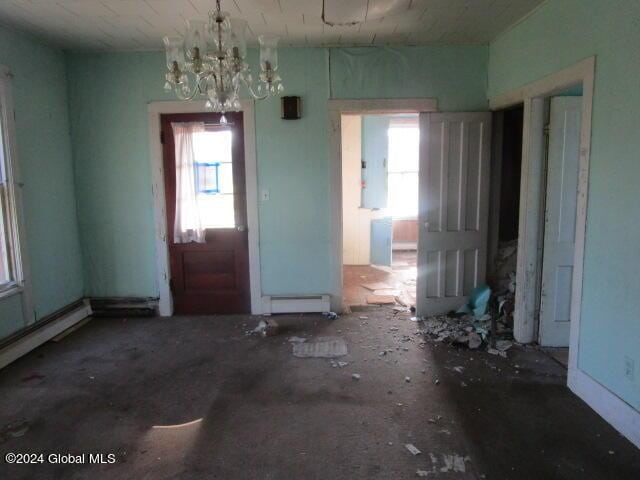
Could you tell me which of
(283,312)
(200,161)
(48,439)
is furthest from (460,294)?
(48,439)

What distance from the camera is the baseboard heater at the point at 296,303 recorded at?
14.9ft

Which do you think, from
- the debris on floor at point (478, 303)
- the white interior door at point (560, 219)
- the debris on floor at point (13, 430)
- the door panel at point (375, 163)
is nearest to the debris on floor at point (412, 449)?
the white interior door at point (560, 219)

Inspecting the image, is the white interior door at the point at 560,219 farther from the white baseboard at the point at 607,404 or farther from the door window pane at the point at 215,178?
the door window pane at the point at 215,178

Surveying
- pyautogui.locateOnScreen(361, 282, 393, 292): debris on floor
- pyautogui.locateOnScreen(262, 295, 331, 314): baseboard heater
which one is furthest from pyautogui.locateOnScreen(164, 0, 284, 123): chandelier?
pyautogui.locateOnScreen(361, 282, 393, 292): debris on floor

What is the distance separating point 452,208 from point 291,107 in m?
1.86

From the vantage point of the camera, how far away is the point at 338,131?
14.2ft

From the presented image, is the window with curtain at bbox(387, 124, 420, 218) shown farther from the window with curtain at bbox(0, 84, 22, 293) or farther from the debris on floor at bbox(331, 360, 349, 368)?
the window with curtain at bbox(0, 84, 22, 293)

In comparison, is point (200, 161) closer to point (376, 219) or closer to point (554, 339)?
point (376, 219)

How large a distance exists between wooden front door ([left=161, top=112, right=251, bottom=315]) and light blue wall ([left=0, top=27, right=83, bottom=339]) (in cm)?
95

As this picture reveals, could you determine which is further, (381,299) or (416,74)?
(381,299)

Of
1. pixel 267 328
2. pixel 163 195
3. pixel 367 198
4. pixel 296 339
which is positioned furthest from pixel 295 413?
pixel 367 198

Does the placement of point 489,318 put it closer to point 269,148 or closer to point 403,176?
point 269,148

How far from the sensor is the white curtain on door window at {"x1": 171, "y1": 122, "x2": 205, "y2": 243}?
4340 mm

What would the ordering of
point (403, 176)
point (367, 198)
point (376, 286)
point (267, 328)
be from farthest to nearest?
1. point (403, 176)
2. point (367, 198)
3. point (376, 286)
4. point (267, 328)
